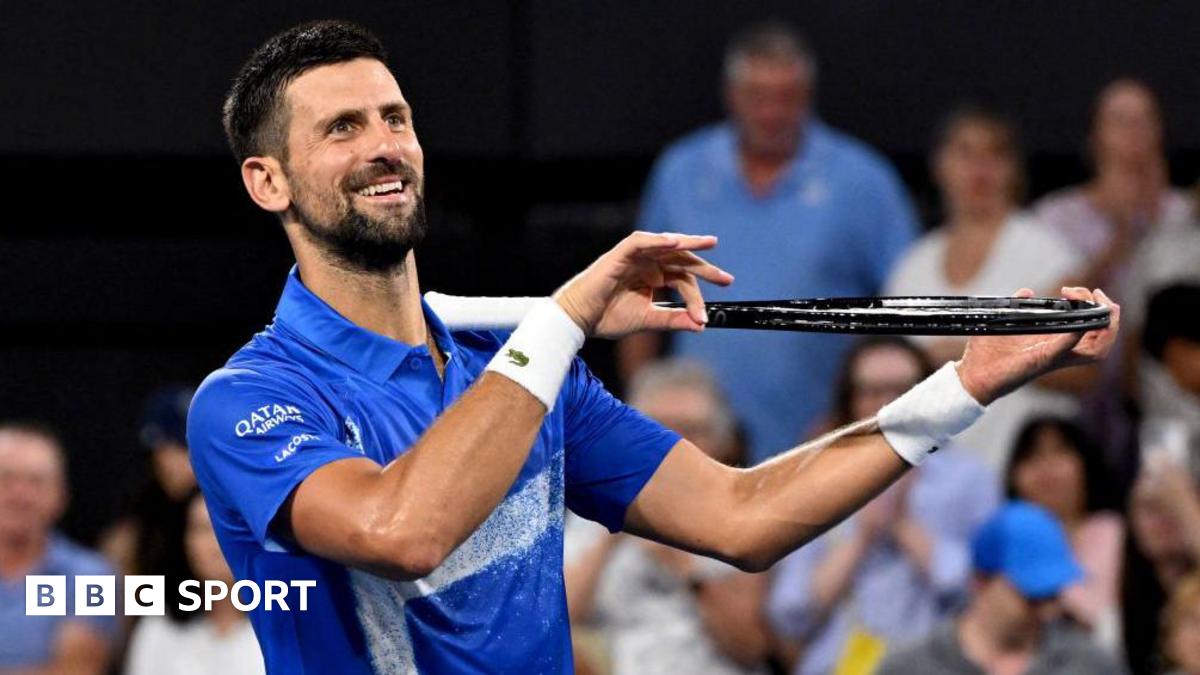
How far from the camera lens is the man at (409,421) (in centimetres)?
233

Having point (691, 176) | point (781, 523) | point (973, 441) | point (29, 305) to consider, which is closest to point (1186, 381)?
point (973, 441)

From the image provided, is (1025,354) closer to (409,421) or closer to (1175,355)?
(409,421)

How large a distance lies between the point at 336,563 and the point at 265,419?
0.69ft

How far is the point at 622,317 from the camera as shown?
8.23 feet

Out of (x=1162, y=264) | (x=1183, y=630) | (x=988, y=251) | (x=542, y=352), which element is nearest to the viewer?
(x=542, y=352)

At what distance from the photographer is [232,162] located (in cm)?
580

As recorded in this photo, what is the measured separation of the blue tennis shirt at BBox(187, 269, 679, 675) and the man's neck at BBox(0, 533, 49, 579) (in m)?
2.74

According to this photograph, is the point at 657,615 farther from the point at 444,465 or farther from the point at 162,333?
the point at 444,465

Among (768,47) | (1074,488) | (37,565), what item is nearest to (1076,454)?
(1074,488)

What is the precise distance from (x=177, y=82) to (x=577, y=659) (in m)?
2.24

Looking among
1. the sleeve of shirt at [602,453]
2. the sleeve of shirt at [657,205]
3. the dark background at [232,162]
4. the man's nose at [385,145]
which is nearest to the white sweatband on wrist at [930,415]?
the sleeve of shirt at [602,453]

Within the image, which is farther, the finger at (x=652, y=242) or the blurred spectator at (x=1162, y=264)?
the blurred spectator at (x=1162, y=264)

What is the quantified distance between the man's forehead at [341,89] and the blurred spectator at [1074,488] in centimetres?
269

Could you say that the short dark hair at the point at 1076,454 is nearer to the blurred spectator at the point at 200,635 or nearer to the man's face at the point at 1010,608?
the man's face at the point at 1010,608
